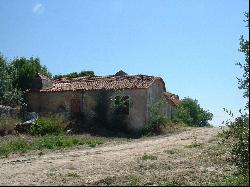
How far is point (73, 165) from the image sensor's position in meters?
16.7

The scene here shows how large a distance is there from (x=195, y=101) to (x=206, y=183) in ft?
156

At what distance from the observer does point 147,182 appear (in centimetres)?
1312

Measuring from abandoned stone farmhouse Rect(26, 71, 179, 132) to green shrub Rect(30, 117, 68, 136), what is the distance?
472 centimetres

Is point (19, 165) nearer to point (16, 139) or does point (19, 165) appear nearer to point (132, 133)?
point (16, 139)

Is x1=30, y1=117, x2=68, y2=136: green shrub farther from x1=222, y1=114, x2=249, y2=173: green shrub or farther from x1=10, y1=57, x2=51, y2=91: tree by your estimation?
x1=222, y1=114, x2=249, y2=173: green shrub

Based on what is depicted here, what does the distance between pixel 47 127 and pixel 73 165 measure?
1299cm

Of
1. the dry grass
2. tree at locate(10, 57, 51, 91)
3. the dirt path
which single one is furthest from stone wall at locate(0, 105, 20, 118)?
the dry grass

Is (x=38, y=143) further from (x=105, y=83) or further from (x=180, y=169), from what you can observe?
(x=105, y=83)

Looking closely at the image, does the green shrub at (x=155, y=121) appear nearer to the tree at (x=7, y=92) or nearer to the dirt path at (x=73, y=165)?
the dirt path at (x=73, y=165)

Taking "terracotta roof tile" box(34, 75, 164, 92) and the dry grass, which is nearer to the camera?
the dry grass

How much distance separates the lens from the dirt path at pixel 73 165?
45.6 ft

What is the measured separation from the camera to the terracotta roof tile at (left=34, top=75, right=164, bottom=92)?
34.1m

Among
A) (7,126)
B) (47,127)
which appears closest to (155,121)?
(47,127)

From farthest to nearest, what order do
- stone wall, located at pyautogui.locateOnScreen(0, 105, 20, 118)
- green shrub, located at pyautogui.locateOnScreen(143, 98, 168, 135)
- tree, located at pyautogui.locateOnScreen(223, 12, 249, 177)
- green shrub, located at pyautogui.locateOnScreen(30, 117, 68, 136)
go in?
green shrub, located at pyautogui.locateOnScreen(143, 98, 168, 135) < stone wall, located at pyautogui.locateOnScreen(0, 105, 20, 118) < green shrub, located at pyautogui.locateOnScreen(30, 117, 68, 136) < tree, located at pyautogui.locateOnScreen(223, 12, 249, 177)
